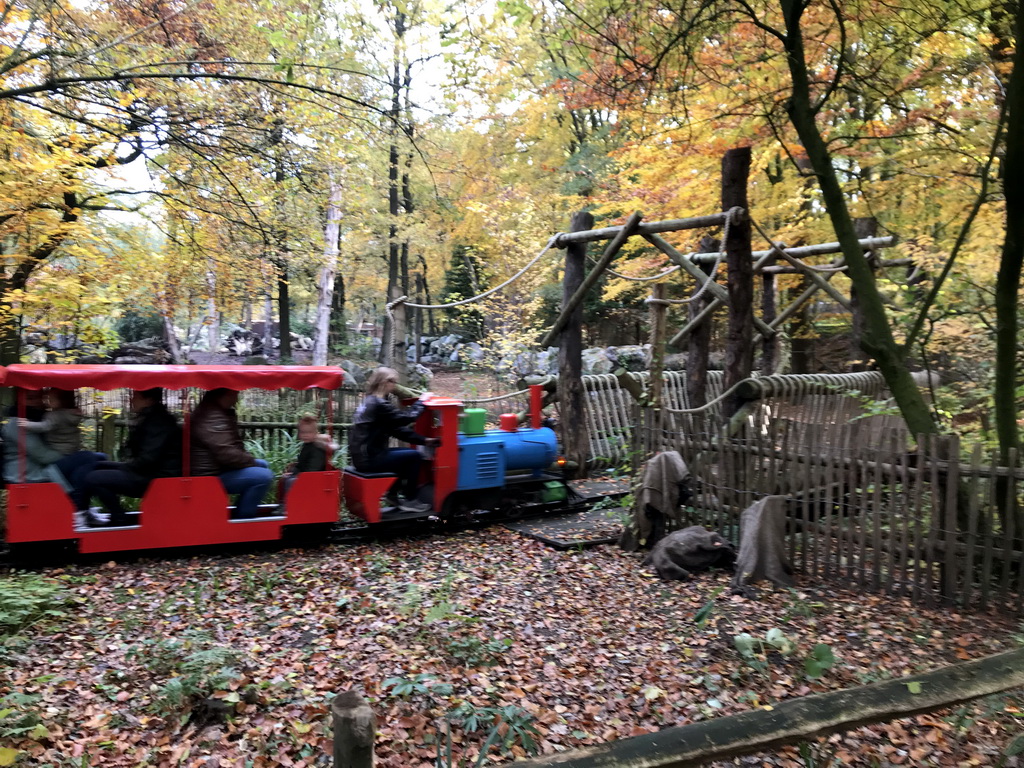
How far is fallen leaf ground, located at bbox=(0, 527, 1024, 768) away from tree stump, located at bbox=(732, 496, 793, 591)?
234mm

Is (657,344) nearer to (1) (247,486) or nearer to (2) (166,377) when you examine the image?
(1) (247,486)

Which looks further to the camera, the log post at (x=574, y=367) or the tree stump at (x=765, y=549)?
the log post at (x=574, y=367)

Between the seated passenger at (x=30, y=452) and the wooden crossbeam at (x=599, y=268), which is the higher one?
the wooden crossbeam at (x=599, y=268)

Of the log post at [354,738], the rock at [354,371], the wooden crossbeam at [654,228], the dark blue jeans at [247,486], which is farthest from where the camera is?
the rock at [354,371]

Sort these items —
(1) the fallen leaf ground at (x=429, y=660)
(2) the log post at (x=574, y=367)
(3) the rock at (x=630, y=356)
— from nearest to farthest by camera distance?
(1) the fallen leaf ground at (x=429, y=660) < (2) the log post at (x=574, y=367) < (3) the rock at (x=630, y=356)

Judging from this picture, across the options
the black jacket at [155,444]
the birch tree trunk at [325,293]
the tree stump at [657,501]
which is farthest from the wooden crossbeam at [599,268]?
the birch tree trunk at [325,293]

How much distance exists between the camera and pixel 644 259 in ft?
57.8

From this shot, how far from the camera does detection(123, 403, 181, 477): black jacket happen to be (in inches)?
274

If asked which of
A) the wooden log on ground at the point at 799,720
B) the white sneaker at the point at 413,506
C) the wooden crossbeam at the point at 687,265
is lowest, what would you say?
the white sneaker at the point at 413,506

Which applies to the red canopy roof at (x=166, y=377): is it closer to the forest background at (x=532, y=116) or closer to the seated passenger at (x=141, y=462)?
the seated passenger at (x=141, y=462)

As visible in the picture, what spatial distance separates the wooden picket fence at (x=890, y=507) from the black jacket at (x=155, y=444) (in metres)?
5.72

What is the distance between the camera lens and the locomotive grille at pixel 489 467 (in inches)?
344

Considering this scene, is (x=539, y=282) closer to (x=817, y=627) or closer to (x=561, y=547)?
(x=561, y=547)

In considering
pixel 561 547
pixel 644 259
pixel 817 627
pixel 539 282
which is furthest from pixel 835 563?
pixel 539 282
